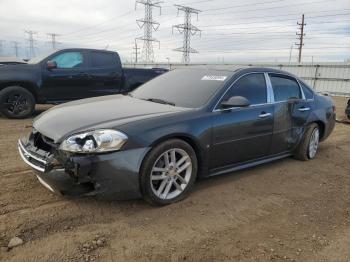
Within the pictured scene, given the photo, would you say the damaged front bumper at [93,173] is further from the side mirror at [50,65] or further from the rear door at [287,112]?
the side mirror at [50,65]

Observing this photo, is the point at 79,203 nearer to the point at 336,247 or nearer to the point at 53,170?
the point at 53,170

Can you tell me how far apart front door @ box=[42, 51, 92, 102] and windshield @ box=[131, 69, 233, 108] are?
4.61 meters

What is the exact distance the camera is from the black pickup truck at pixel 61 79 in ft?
29.0

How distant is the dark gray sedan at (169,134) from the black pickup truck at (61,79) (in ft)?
15.3

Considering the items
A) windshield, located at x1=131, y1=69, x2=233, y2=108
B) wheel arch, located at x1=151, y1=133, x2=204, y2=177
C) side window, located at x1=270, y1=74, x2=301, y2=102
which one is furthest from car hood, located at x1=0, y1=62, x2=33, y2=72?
wheel arch, located at x1=151, y1=133, x2=204, y2=177

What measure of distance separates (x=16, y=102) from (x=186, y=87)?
5650mm

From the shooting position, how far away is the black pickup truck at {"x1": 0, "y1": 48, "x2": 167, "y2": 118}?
8.85 meters

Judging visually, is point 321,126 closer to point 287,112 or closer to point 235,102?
point 287,112

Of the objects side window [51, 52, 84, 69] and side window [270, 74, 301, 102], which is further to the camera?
side window [51, 52, 84, 69]

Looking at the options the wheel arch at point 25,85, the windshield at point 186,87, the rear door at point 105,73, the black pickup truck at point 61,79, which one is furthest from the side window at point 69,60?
the windshield at point 186,87

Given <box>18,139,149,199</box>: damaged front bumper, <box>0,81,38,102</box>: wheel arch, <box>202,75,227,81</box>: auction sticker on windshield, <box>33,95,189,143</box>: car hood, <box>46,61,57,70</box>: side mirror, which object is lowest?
<box>18,139,149,199</box>: damaged front bumper

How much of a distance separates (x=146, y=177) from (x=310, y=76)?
867 inches

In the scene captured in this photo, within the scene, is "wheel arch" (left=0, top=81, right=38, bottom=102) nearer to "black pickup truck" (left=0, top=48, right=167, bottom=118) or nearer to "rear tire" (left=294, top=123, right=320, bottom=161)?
"black pickup truck" (left=0, top=48, right=167, bottom=118)

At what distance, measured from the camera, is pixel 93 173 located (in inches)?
136
